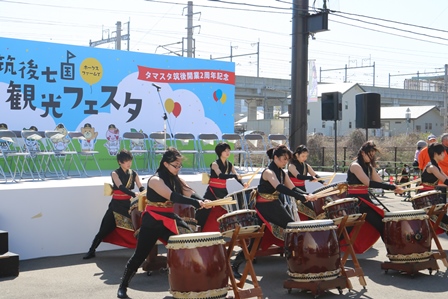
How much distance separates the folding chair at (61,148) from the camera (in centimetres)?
1230

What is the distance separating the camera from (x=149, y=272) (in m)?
7.66

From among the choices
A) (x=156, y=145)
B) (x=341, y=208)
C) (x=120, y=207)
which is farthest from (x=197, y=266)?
(x=156, y=145)

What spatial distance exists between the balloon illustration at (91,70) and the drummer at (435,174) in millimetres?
7810

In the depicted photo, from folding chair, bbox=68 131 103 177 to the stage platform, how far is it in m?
3.65

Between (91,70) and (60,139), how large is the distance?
2081 mm

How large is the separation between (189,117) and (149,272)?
26.8 feet

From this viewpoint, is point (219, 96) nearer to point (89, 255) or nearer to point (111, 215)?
point (111, 215)

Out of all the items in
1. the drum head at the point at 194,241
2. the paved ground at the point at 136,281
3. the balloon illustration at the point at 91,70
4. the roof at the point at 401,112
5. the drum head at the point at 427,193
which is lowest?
the paved ground at the point at 136,281

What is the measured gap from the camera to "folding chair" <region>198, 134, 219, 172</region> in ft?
47.3

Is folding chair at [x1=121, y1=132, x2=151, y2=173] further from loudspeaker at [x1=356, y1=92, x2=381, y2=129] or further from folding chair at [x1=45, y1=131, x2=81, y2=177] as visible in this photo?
loudspeaker at [x1=356, y1=92, x2=381, y2=129]

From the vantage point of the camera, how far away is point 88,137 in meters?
13.9

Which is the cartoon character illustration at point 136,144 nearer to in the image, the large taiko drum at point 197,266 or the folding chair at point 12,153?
the folding chair at point 12,153

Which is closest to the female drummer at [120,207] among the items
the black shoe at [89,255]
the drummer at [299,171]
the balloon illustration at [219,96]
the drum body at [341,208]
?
the black shoe at [89,255]

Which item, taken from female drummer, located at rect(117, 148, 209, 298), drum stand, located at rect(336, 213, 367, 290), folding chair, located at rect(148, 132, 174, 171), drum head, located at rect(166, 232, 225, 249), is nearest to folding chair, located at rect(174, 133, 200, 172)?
folding chair, located at rect(148, 132, 174, 171)
